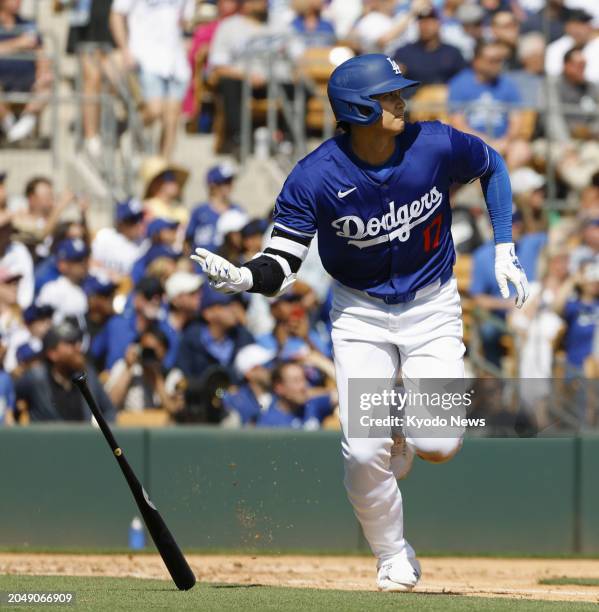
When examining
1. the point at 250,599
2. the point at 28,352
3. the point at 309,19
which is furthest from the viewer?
the point at 309,19

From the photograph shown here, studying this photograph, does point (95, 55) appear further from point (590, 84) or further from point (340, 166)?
point (340, 166)

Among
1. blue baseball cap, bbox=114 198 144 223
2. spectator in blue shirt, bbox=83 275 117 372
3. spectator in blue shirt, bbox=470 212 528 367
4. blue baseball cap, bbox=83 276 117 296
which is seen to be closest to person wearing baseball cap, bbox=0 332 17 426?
spectator in blue shirt, bbox=83 275 117 372

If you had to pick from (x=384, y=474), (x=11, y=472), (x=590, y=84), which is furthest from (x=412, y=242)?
(x=590, y=84)

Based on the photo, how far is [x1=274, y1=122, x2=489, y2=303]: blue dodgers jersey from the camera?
22.9ft

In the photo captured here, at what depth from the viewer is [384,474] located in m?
7.10

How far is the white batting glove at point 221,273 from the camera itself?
6.52 metres

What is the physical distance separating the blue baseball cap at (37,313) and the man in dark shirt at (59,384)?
0.26 meters

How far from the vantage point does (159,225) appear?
1189cm

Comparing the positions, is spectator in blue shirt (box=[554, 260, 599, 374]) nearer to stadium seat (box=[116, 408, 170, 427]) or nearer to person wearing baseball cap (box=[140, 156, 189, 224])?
stadium seat (box=[116, 408, 170, 427])

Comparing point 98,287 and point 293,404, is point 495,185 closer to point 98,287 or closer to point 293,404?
point 293,404

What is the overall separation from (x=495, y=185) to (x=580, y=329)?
418cm

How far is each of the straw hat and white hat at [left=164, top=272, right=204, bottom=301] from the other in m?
1.70

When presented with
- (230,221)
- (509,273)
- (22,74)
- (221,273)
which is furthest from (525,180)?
(221,273)

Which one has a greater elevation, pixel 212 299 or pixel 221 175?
pixel 221 175
